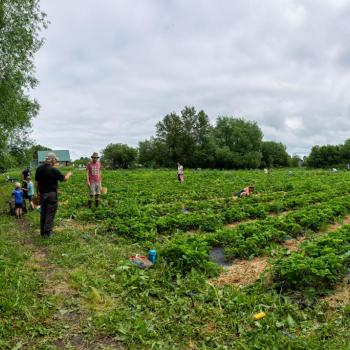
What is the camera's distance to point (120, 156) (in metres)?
114

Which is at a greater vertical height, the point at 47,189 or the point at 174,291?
the point at 47,189

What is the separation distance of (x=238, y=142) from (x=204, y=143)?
9.15 metres

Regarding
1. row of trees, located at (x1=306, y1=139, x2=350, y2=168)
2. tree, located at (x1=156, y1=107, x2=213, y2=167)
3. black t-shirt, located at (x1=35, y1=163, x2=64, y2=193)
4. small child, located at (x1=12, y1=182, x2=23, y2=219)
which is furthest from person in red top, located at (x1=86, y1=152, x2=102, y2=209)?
row of trees, located at (x1=306, y1=139, x2=350, y2=168)

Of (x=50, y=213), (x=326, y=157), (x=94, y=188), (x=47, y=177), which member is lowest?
(x=50, y=213)

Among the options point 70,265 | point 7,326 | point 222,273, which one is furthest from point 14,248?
point 222,273

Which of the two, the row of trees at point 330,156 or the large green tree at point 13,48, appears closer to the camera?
the large green tree at point 13,48

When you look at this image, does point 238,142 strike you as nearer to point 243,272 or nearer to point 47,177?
point 47,177

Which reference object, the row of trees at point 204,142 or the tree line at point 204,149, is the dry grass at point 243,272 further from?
the row of trees at point 204,142

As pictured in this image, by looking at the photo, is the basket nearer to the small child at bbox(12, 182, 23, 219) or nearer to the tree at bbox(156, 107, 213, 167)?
the small child at bbox(12, 182, 23, 219)

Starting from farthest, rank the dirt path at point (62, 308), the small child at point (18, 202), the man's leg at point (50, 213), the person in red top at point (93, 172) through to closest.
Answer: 1. the small child at point (18, 202)
2. the person in red top at point (93, 172)
3. the man's leg at point (50, 213)
4. the dirt path at point (62, 308)

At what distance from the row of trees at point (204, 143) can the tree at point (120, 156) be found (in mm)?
17977

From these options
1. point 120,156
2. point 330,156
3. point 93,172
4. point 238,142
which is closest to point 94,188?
point 93,172

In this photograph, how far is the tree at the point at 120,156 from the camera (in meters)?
113

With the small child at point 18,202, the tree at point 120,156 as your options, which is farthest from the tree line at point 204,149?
the small child at point 18,202
